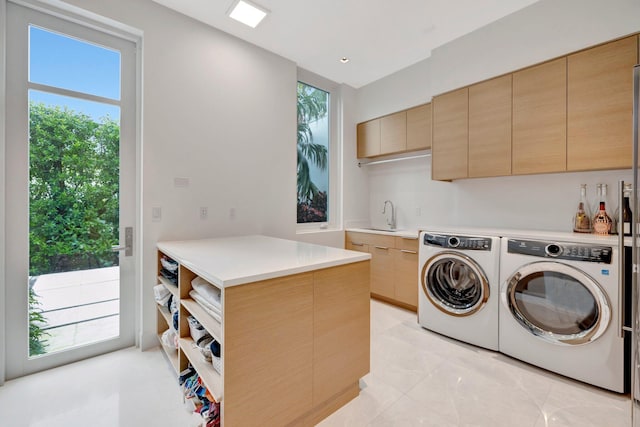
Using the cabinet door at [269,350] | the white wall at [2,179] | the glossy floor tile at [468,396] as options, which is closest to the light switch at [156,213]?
the white wall at [2,179]

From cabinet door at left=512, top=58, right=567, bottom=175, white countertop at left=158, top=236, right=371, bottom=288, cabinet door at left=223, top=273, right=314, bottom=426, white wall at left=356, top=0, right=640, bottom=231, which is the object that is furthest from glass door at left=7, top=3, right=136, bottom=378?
cabinet door at left=512, top=58, right=567, bottom=175

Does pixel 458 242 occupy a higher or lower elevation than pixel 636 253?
lower

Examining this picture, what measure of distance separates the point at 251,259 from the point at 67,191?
1.58m

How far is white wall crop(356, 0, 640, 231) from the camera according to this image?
2080mm

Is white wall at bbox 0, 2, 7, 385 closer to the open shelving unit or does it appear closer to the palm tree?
the open shelving unit

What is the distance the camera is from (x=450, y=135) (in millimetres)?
2746

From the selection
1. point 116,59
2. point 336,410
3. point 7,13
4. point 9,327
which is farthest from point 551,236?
point 7,13

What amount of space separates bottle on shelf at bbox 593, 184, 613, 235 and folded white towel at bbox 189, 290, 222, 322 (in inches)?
105

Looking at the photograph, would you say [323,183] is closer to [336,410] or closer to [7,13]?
[336,410]

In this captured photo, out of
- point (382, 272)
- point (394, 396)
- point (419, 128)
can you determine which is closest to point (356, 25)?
point (419, 128)

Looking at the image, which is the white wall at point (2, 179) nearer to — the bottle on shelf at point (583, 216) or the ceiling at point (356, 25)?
the ceiling at point (356, 25)

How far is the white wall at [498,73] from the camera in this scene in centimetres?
208

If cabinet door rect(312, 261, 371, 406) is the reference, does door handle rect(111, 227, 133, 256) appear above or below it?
above

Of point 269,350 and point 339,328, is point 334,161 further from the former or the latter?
point 269,350
